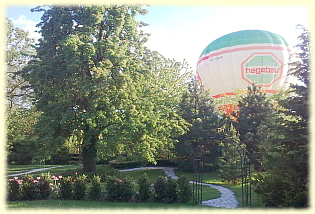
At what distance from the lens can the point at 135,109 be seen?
12.7 meters

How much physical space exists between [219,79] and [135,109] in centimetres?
1955

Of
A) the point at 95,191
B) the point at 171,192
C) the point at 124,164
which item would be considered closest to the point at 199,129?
the point at 124,164

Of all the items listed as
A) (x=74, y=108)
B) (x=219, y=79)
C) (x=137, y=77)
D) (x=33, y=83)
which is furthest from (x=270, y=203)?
(x=219, y=79)

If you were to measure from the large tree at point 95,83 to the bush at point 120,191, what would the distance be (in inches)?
95.8

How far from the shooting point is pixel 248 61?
28.0m

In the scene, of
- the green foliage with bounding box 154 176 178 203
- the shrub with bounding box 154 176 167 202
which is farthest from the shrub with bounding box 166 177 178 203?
the shrub with bounding box 154 176 167 202

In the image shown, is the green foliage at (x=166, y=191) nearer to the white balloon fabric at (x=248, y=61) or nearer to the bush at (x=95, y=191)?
the bush at (x=95, y=191)

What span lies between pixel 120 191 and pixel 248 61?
22.7m

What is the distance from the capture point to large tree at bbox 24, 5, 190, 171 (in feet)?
41.0

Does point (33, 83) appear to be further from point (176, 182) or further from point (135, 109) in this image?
point (176, 182)

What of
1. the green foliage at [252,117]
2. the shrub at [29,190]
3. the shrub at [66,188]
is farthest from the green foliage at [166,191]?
the green foliage at [252,117]

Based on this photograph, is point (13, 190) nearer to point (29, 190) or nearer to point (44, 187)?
point (29, 190)

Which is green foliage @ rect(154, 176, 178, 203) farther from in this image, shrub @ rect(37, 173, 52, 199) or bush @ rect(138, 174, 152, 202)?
shrub @ rect(37, 173, 52, 199)

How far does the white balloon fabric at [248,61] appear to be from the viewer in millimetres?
27625
